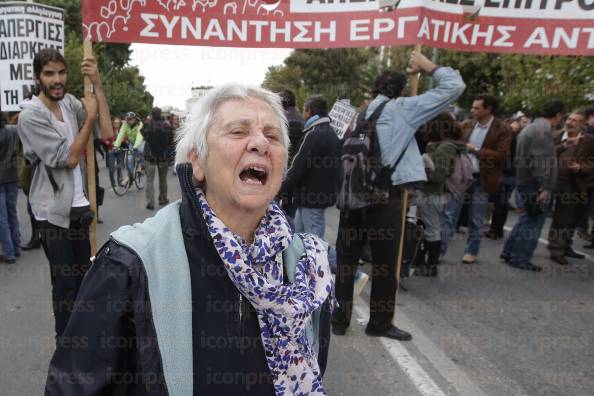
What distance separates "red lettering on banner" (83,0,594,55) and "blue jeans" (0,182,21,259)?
3707 mm

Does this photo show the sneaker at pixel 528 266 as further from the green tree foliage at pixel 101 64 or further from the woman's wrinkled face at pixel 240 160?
the green tree foliage at pixel 101 64

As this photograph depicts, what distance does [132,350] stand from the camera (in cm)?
131

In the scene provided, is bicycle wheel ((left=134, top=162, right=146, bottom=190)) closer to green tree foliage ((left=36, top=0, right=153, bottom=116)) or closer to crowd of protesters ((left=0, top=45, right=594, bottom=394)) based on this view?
green tree foliage ((left=36, top=0, right=153, bottom=116))

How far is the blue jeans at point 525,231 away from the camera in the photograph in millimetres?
6043

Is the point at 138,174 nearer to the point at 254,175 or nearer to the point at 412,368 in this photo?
the point at 412,368

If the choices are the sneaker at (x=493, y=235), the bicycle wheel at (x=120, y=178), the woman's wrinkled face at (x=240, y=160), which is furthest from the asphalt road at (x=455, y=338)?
the bicycle wheel at (x=120, y=178)

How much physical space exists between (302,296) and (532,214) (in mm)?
5398

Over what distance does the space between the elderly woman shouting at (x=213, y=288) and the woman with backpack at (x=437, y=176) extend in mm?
4107

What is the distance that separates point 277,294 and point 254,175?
41 centimetres

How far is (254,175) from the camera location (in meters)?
1.59

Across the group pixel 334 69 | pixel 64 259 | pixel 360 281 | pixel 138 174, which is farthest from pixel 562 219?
pixel 334 69

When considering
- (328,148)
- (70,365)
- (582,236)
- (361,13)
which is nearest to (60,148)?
(70,365)

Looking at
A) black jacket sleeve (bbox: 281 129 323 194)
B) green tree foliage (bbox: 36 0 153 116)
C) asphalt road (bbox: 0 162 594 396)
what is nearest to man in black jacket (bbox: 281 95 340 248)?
black jacket sleeve (bbox: 281 129 323 194)

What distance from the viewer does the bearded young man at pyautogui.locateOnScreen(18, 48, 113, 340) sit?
2910 mm
